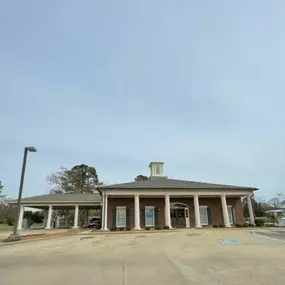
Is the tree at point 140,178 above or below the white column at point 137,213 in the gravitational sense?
above

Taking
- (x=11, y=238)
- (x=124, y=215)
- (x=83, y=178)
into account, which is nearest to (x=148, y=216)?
(x=124, y=215)

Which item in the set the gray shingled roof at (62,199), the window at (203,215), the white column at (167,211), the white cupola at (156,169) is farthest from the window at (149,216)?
the white cupola at (156,169)

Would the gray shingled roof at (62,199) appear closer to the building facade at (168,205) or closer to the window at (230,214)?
the building facade at (168,205)

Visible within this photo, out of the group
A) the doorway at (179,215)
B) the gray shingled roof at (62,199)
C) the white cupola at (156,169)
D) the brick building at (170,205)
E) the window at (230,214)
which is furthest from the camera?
the white cupola at (156,169)

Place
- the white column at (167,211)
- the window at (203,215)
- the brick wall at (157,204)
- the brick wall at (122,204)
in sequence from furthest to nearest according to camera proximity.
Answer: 1. the window at (203,215)
2. the brick wall at (157,204)
3. the brick wall at (122,204)
4. the white column at (167,211)

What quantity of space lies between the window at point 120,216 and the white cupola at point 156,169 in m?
8.15

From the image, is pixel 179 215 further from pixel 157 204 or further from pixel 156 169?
pixel 156 169

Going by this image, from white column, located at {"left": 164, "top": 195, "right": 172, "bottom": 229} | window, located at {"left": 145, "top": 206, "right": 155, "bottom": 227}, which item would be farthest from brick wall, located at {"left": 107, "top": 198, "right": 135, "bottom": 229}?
white column, located at {"left": 164, "top": 195, "right": 172, "bottom": 229}

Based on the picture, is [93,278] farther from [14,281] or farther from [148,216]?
[148,216]

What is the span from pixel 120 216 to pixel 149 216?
3.05 metres

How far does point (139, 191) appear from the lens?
26.5 metres

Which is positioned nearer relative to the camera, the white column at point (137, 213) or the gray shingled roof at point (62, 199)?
the white column at point (137, 213)

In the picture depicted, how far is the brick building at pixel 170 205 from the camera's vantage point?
86.5ft

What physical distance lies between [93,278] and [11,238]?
36.6 feet
